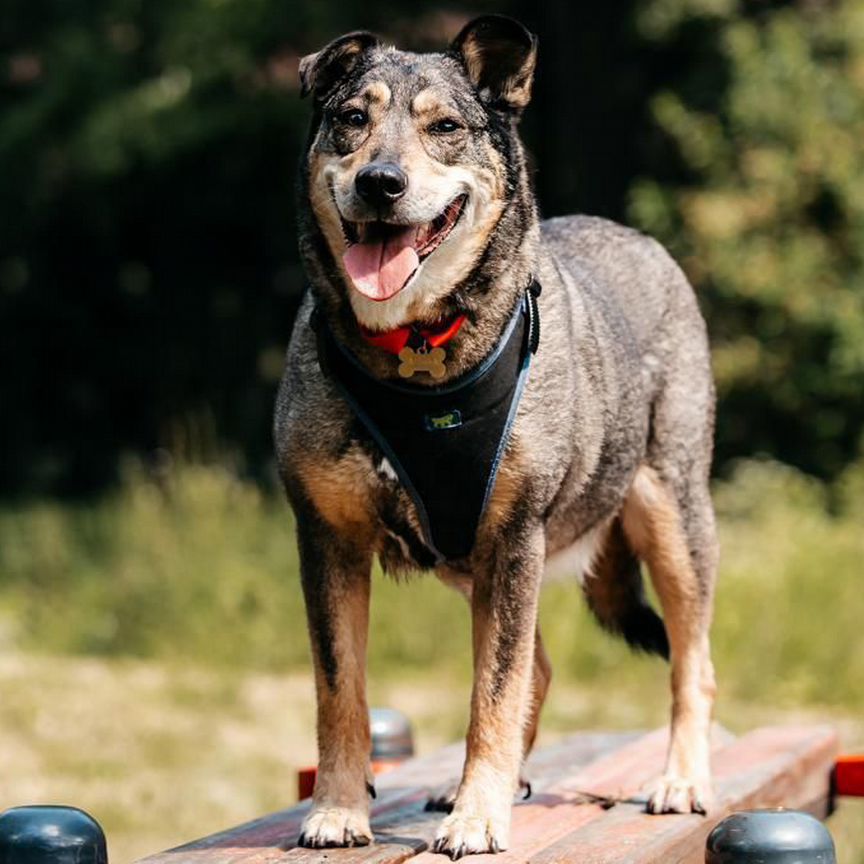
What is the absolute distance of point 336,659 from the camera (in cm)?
459

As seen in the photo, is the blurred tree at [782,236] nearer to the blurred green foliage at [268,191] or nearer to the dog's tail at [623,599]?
the blurred green foliage at [268,191]

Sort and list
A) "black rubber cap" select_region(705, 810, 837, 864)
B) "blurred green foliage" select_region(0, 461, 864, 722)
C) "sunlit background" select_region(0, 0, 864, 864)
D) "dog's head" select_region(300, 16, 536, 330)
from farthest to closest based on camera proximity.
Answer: "blurred green foliage" select_region(0, 461, 864, 722), "sunlit background" select_region(0, 0, 864, 864), "dog's head" select_region(300, 16, 536, 330), "black rubber cap" select_region(705, 810, 837, 864)

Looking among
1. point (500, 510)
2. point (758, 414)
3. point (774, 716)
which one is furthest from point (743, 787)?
point (758, 414)

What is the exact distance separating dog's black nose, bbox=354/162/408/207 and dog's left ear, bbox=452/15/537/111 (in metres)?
0.49

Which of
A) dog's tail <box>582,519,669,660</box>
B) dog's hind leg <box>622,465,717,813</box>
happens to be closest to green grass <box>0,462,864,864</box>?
dog's tail <box>582,519,669,660</box>

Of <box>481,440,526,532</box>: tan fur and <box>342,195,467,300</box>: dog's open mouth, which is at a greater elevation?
<box>342,195,467,300</box>: dog's open mouth

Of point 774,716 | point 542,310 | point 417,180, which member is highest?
point 417,180

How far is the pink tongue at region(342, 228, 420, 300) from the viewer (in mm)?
4352

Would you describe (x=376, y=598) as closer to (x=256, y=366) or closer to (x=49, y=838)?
(x=49, y=838)

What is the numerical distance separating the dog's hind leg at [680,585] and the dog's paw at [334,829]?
1.24m

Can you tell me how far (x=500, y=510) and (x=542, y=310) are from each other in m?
0.64

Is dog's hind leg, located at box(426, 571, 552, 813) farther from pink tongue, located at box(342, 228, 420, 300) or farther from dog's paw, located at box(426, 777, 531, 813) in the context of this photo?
pink tongue, located at box(342, 228, 420, 300)

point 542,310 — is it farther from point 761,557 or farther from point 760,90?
point 760,90

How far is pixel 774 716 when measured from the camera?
912 cm
